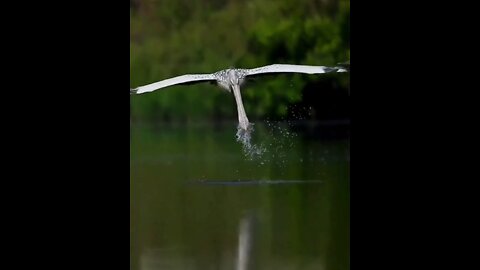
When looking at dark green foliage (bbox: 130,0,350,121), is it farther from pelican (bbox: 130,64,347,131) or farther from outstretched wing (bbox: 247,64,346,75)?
outstretched wing (bbox: 247,64,346,75)

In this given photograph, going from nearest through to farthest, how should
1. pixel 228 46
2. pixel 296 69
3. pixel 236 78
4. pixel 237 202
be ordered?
pixel 296 69
pixel 236 78
pixel 237 202
pixel 228 46

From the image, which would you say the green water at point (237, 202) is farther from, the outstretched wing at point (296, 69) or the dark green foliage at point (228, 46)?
the outstretched wing at point (296, 69)

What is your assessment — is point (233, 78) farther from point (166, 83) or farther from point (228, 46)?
point (228, 46)

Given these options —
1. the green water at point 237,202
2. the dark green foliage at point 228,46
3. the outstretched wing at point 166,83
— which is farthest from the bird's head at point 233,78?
the dark green foliage at point 228,46

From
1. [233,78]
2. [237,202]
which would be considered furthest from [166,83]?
[237,202]

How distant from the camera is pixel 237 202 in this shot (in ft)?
23.6

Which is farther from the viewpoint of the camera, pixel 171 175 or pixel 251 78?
pixel 171 175

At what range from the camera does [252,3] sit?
11.1 m

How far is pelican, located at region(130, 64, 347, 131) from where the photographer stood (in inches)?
208

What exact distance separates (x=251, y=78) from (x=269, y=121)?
13.9 ft

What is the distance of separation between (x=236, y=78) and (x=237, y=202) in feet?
5.16
